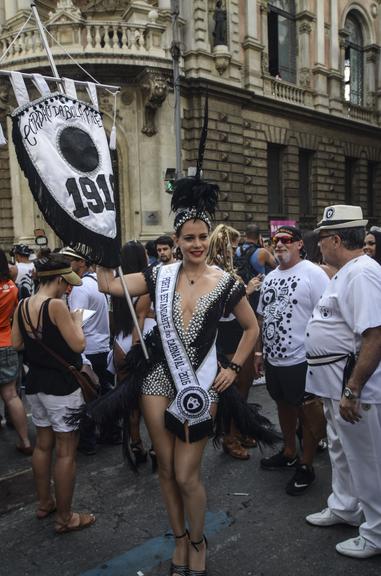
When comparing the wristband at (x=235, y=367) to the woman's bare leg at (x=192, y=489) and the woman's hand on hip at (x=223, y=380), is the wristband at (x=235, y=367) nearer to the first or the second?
the woman's hand on hip at (x=223, y=380)

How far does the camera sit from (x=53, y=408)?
3287mm

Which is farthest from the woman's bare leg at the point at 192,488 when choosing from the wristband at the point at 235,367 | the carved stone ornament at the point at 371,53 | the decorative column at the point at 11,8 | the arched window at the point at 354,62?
the carved stone ornament at the point at 371,53

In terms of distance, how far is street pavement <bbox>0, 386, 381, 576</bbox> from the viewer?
291 centimetres

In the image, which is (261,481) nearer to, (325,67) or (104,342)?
(104,342)

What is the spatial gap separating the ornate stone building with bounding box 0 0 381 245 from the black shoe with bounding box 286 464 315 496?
42.0 ft

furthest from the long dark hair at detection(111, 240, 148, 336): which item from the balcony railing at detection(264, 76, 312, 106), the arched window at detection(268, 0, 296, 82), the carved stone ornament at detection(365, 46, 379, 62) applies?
the carved stone ornament at detection(365, 46, 379, 62)

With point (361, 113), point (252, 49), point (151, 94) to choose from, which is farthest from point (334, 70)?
point (151, 94)

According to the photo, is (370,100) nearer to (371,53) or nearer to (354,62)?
(354,62)

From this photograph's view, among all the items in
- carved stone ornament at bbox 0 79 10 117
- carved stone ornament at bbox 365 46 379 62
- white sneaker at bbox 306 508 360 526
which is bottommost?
white sneaker at bbox 306 508 360 526

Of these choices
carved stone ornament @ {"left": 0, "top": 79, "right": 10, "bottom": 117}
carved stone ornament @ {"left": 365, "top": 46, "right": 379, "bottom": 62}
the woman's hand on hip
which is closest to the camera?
the woman's hand on hip

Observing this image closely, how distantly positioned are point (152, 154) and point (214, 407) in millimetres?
14870

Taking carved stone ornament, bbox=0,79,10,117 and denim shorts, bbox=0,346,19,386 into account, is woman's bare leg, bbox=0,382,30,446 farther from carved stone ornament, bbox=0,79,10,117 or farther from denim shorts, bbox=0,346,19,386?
carved stone ornament, bbox=0,79,10,117

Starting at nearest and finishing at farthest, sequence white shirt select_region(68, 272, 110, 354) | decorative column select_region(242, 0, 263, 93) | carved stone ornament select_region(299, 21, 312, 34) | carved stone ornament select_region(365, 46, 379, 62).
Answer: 1. white shirt select_region(68, 272, 110, 354)
2. decorative column select_region(242, 0, 263, 93)
3. carved stone ornament select_region(299, 21, 312, 34)
4. carved stone ornament select_region(365, 46, 379, 62)

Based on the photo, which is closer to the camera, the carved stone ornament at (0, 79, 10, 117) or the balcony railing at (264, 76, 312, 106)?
the carved stone ornament at (0, 79, 10, 117)
